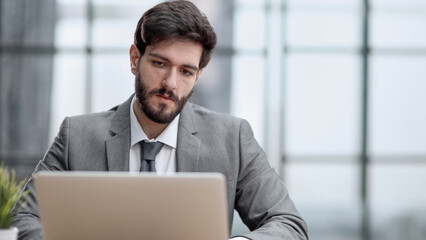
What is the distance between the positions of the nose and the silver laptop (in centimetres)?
78

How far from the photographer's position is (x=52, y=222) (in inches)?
59.6

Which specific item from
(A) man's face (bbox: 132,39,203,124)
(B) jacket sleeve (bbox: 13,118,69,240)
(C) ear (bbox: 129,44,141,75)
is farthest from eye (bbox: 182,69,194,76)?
(B) jacket sleeve (bbox: 13,118,69,240)

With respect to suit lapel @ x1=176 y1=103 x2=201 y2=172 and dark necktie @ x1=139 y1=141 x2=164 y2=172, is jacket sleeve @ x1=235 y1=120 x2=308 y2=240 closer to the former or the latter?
suit lapel @ x1=176 y1=103 x2=201 y2=172

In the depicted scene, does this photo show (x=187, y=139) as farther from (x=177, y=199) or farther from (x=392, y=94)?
(x=392, y=94)

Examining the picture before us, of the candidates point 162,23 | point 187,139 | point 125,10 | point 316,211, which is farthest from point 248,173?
point 125,10

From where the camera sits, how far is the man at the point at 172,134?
88.7 inches

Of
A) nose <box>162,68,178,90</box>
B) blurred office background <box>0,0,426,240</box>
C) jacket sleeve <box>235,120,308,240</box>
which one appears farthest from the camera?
blurred office background <box>0,0,426,240</box>

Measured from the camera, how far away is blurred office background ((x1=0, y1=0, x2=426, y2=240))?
599cm

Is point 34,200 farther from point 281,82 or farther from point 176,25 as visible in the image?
point 281,82

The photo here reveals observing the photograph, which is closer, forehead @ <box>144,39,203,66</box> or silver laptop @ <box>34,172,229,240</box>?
silver laptop @ <box>34,172,229,240</box>

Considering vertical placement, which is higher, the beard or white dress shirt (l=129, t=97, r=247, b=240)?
the beard

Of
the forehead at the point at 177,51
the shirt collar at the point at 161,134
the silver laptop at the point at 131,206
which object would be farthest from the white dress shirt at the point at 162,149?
the silver laptop at the point at 131,206

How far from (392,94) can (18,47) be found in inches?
141

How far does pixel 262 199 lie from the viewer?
89.7 inches
